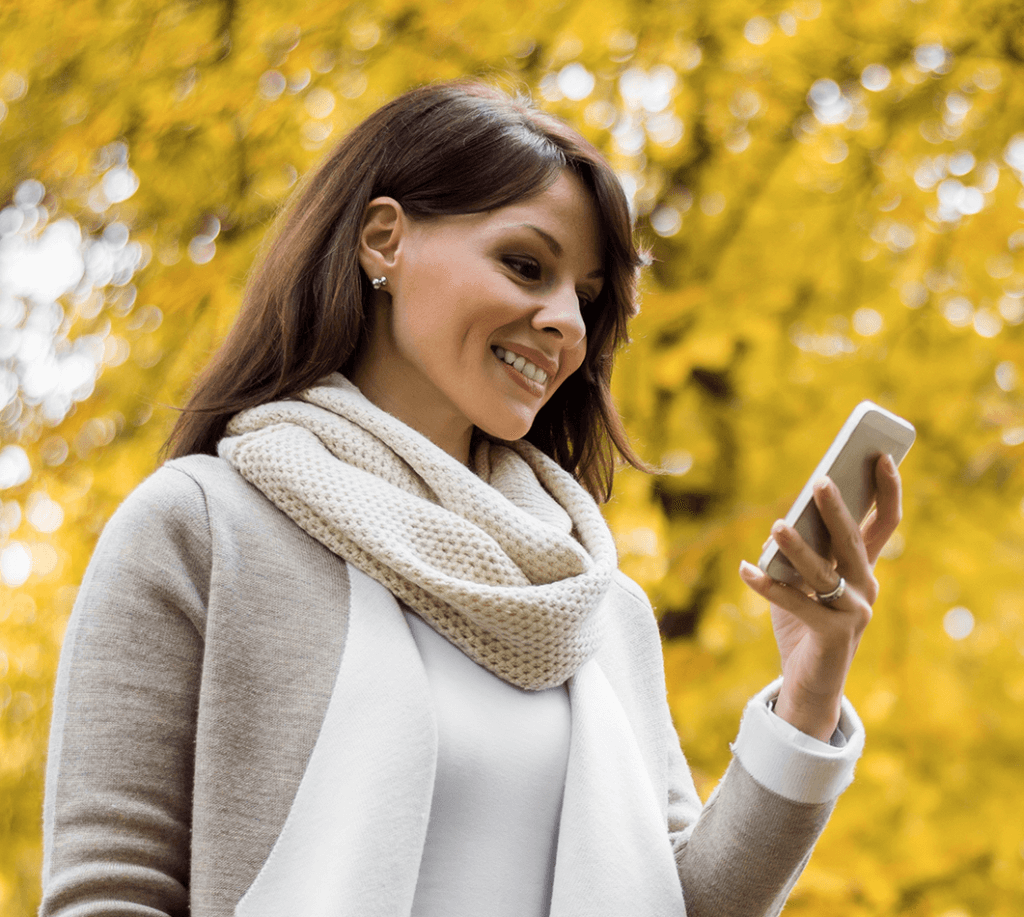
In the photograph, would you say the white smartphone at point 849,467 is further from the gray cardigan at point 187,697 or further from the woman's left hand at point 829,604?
the gray cardigan at point 187,697

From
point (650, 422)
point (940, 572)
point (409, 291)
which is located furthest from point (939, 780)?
point (409, 291)

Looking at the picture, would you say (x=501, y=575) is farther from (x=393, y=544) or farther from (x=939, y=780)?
(x=939, y=780)

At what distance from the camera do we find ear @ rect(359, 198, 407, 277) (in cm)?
158

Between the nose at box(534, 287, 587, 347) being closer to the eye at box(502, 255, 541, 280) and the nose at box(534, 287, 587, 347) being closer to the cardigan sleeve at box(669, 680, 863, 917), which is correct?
the eye at box(502, 255, 541, 280)

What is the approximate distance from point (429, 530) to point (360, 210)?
518mm

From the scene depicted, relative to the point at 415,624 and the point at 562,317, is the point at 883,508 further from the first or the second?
the point at 415,624

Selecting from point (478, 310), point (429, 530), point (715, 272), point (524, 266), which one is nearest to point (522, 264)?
point (524, 266)

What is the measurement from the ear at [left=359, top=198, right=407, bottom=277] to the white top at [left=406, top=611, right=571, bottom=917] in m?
0.53

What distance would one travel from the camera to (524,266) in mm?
1549

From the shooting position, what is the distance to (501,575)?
4.60 feet

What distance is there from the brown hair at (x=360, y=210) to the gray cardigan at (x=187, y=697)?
0.23m

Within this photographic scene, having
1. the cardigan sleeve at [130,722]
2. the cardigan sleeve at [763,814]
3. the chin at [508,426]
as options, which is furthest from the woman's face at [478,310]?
the cardigan sleeve at [763,814]

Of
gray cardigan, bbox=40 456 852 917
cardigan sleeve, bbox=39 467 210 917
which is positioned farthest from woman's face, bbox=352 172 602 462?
cardigan sleeve, bbox=39 467 210 917

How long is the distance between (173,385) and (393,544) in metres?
1.68
